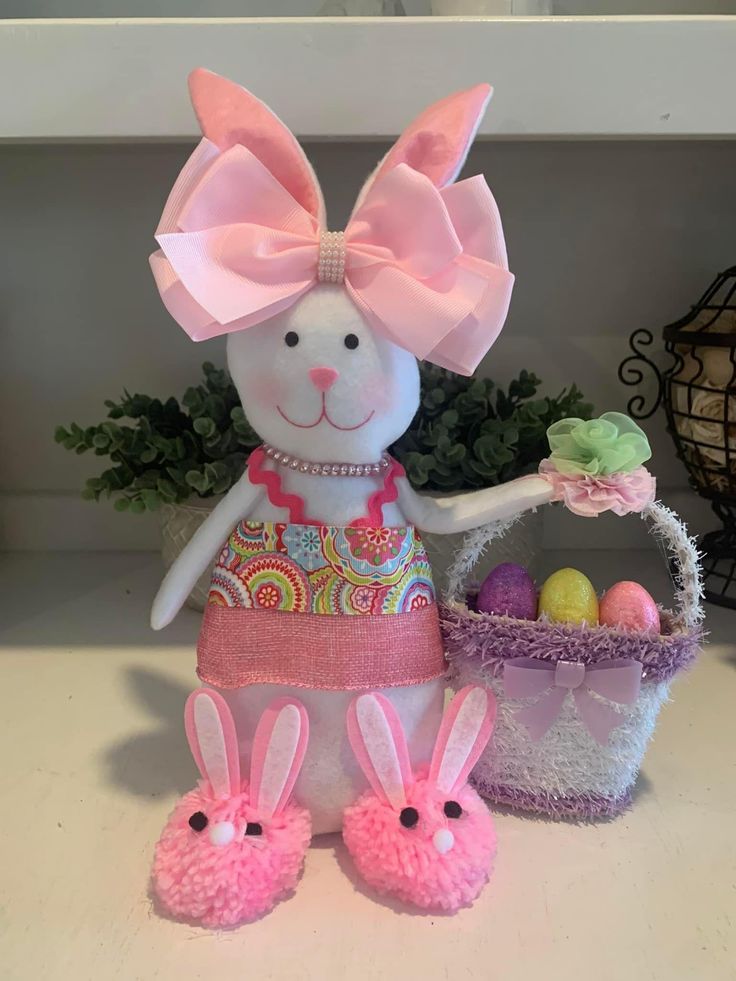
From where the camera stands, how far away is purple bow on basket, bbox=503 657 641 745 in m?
0.44

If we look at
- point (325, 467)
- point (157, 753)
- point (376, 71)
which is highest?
point (376, 71)

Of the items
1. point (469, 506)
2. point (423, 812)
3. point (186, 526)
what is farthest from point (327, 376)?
point (186, 526)

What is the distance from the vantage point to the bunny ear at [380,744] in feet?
1.40

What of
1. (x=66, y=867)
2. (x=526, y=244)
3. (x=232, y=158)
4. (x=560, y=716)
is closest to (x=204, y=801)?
(x=66, y=867)

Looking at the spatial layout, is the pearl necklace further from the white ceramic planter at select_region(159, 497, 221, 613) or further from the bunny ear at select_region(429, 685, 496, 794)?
the white ceramic planter at select_region(159, 497, 221, 613)

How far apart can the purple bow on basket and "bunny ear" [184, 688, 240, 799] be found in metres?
0.15

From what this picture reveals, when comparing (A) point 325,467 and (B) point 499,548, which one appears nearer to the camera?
(A) point 325,467

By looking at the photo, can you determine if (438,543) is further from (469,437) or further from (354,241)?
(354,241)

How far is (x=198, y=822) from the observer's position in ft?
1.37

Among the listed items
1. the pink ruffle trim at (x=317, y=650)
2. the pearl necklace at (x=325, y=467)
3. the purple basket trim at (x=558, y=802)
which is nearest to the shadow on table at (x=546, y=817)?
the purple basket trim at (x=558, y=802)

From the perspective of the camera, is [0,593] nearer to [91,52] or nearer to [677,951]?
[91,52]

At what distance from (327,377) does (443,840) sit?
23 centimetres

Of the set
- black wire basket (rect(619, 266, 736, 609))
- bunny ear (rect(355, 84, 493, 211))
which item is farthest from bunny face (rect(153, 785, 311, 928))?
black wire basket (rect(619, 266, 736, 609))

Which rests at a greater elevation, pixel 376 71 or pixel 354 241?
pixel 376 71
